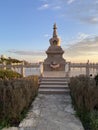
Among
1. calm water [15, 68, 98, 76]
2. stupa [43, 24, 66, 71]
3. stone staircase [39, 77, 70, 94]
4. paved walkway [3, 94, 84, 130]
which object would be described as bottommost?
paved walkway [3, 94, 84, 130]

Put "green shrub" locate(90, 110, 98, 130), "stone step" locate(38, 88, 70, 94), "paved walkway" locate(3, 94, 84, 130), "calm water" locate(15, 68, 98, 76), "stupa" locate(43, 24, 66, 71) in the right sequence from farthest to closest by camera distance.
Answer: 1. "stupa" locate(43, 24, 66, 71)
2. "calm water" locate(15, 68, 98, 76)
3. "stone step" locate(38, 88, 70, 94)
4. "paved walkway" locate(3, 94, 84, 130)
5. "green shrub" locate(90, 110, 98, 130)

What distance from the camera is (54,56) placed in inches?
1064

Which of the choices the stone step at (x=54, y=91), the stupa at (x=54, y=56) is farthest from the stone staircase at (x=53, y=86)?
the stupa at (x=54, y=56)

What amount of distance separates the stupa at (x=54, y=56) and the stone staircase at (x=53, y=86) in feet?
30.5

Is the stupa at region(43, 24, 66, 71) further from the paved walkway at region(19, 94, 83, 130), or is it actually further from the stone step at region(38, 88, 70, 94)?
the paved walkway at region(19, 94, 83, 130)

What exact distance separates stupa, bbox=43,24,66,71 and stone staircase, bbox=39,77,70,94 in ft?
30.5

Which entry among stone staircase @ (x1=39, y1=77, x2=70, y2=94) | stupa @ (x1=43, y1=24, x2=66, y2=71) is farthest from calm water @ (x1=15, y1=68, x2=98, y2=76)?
stupa @ (x1=43, y1=24, x2=66, y2=71)

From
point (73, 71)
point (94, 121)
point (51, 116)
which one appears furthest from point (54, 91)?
point (73, 71)

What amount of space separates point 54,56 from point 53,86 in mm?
13503

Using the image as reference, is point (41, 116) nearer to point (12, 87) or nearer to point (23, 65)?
point (12, 87)

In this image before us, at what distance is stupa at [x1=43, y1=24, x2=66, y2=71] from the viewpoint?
82.0ft

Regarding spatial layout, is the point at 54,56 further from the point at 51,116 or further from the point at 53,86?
the point at 51,116

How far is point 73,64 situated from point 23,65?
156 inches

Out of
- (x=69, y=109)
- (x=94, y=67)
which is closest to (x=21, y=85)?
(x=69, y=109)
